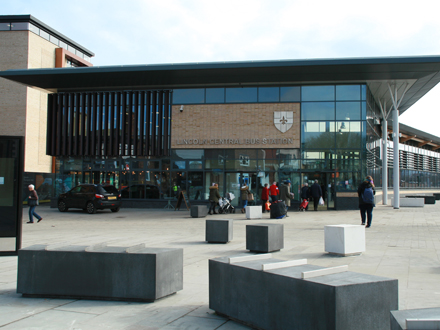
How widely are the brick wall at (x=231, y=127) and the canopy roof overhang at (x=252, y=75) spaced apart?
4.86 feet

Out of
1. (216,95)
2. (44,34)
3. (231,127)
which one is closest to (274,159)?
(231,127)

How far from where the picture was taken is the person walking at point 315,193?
79.3 feet

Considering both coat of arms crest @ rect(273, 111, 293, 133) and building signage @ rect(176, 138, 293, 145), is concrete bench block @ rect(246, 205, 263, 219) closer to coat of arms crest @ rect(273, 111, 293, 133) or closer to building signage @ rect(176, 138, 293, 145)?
building signage @ rect(176, 138, 293, 145)

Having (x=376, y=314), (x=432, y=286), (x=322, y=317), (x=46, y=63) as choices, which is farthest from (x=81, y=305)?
(x=46, y=63)

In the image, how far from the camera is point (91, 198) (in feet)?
77.3

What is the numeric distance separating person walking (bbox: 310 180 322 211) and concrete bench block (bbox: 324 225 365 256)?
14939mm

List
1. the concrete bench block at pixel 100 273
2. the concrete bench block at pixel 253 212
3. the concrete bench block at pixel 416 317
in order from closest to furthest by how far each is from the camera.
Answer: the concrete bench block at pixel 416 317 < the concrete bench block at pixel 100 273 < the concrete bench block at pixel 253 212

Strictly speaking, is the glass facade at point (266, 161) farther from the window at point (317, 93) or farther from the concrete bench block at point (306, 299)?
the concrete bench block at point (306, 299)

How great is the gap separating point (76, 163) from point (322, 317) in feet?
Result: 89.3

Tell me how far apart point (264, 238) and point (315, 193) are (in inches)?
605

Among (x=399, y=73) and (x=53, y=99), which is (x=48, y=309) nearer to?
(x=399, y=73)

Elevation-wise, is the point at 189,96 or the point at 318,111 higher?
the point at 189,96

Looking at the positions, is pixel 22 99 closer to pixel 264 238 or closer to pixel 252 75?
pixel 252 75

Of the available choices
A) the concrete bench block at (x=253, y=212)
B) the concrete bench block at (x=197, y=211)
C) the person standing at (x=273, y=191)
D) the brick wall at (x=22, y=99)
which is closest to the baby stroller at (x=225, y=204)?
the concrete bench block at (x=197, y=211)
